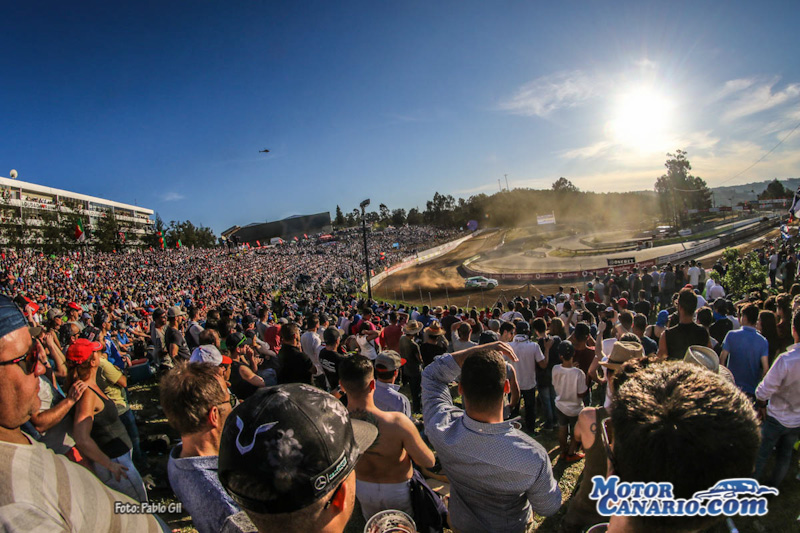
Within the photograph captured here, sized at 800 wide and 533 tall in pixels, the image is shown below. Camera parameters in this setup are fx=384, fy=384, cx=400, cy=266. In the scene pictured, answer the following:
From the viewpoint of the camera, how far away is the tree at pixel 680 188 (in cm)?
8650

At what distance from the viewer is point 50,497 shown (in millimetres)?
1215

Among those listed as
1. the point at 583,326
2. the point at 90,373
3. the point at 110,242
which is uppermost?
the point at 110,242

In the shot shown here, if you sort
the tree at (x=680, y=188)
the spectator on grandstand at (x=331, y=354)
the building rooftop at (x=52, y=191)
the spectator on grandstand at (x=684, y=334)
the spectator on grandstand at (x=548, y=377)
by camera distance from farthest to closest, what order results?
the tree at (x=680, y=188) < the building rooftop at (x=52, y=191) < the spectator on grandstand at (x=548, y=377) < the spectator on grandstand at (x=331, y=354) < the spectator on grandstand at (x=684, y=334)

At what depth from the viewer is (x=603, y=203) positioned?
11281 centimetres

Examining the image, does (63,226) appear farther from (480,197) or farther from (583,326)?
(480,197)

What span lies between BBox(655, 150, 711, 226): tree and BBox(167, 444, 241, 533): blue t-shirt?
101 meters

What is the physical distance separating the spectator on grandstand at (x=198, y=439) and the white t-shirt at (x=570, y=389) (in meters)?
4.17

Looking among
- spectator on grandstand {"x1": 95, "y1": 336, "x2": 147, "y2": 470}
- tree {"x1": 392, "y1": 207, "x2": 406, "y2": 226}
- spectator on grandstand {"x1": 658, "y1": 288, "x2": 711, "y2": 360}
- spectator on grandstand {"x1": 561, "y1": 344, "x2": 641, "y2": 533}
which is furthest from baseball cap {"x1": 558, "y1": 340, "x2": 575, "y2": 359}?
tree {"x1": 392, "y1": 207, "x2": 406, "y2": 226}

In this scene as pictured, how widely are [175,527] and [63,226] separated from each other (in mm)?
72810

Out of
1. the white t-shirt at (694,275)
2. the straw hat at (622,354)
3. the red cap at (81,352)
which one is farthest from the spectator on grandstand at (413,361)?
the white t-shirt at (694,275)

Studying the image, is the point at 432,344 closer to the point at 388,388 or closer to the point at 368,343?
the point at 368,343

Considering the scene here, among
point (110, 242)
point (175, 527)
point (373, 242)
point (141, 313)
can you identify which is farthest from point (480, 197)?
point (175, 527)

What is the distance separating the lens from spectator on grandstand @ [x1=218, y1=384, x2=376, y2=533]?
47.0 inches

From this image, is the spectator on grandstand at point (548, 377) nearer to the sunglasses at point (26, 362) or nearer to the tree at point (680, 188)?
the sunglasses at point (26, 362)
